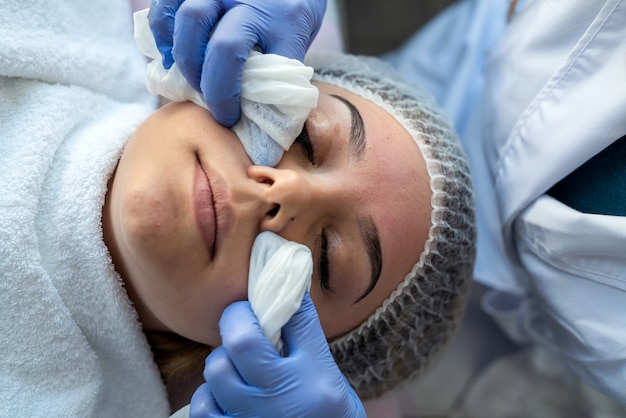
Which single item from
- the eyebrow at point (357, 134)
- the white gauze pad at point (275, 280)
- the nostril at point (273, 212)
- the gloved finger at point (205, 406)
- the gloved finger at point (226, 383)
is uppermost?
the eyebrow at point (357, 134)


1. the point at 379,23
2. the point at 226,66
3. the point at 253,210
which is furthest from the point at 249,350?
the point at 379,23

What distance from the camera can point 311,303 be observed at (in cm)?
100

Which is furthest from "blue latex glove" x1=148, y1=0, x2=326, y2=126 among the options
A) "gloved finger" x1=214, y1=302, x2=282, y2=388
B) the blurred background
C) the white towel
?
the blurred background

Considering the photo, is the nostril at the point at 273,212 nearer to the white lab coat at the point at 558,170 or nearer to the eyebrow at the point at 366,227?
the eyebrow at the point at 366,227

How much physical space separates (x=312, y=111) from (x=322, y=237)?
23 centimetres

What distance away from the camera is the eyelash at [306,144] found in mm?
1035

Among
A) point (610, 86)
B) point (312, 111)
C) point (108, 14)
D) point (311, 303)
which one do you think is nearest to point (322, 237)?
point (311, 303)

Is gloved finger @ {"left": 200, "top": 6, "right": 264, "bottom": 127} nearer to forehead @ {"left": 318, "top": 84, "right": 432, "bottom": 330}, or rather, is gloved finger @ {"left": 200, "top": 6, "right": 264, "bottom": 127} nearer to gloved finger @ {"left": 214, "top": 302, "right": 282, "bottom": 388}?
forehead @ {"left": 318, "top": 84, "right": 432, "bottom": 330}

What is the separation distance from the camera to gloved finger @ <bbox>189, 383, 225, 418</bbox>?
3.18 feet

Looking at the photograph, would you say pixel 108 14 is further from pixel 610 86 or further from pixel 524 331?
pixel 524 331

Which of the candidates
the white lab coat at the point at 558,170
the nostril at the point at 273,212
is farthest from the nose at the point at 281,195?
the white lab coat at the point at 558,170

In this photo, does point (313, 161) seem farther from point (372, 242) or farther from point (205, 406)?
point (205, 406)

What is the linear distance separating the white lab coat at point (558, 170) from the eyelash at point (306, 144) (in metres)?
0.51

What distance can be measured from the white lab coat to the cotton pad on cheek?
538mm
